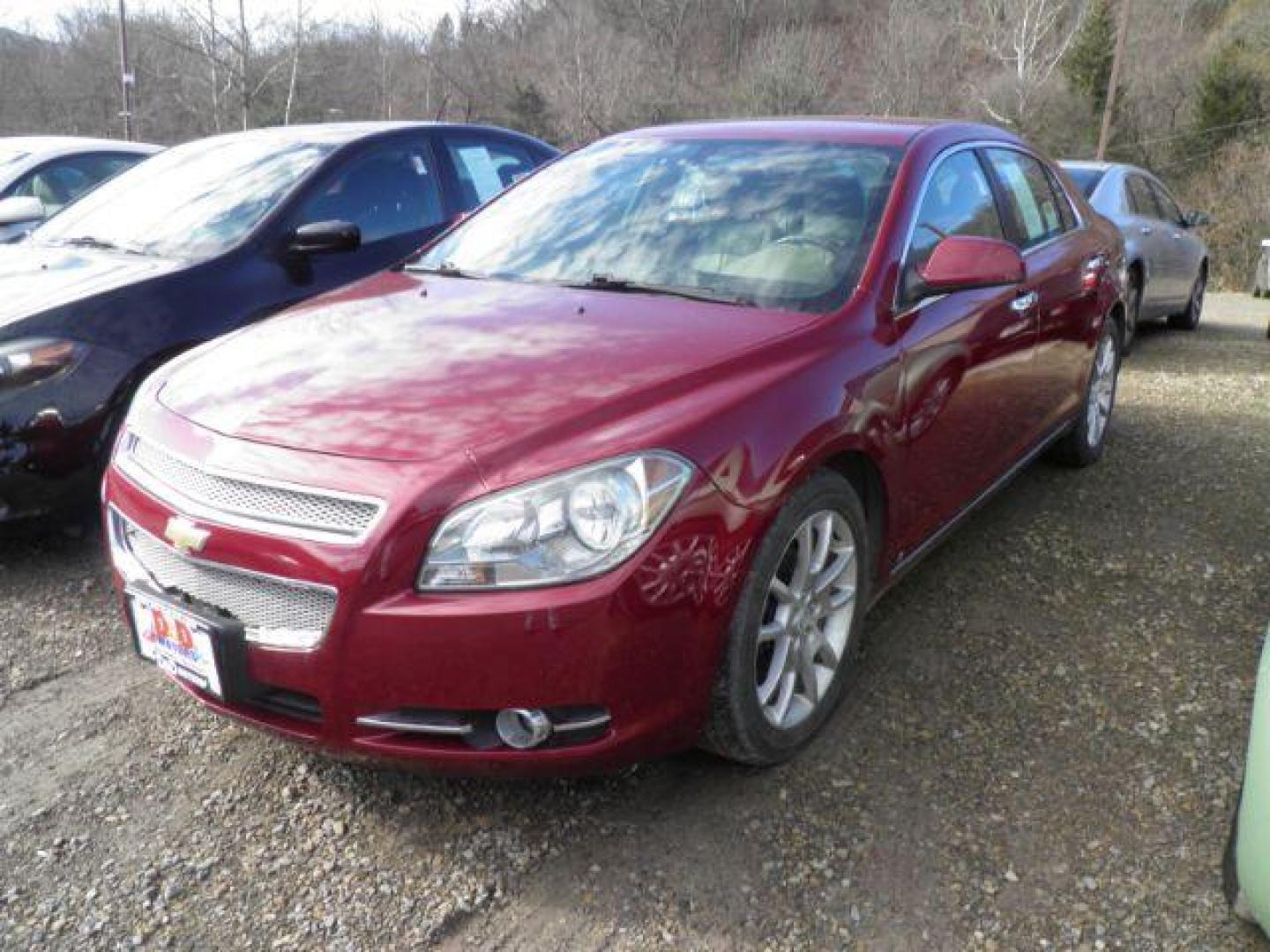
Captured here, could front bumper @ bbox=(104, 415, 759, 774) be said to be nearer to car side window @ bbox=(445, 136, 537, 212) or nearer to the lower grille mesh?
the lower grille mesh

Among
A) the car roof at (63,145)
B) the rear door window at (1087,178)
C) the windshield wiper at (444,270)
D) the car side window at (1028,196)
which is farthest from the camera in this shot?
the rear door window at (1087,178)

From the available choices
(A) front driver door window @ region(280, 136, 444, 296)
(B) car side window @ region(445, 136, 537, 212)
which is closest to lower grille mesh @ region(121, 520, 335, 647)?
(A) front driver door window @ region(280, 136, 444, 296)

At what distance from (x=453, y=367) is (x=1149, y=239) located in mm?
7185

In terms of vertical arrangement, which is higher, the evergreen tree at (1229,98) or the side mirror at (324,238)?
the side mirror at (324,238)

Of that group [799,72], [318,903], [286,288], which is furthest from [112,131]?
[318,903]

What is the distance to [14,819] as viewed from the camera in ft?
7.70

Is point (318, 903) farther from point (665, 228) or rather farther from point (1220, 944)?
point (665, 228)

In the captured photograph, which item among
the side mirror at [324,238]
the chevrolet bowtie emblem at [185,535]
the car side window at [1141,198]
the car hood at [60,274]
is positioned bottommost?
the car side window at [1141,198]

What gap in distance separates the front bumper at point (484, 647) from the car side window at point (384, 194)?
106 inches

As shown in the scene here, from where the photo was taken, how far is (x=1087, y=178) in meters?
7.70

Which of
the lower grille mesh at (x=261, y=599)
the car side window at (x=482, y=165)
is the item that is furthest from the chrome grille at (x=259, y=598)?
the car side window at (x=482, y=165)

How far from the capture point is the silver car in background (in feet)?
25.0

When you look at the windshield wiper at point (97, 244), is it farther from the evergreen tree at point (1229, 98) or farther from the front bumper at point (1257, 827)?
the evergreen tree at point (1229, 98)

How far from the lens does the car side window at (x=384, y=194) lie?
14.7 feet
